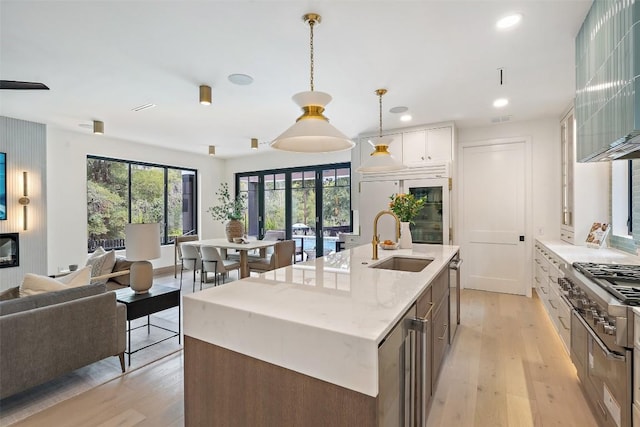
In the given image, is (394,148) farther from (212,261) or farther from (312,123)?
(312,123)

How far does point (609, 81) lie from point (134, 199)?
696cm

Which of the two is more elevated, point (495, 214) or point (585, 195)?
point (585, 195)

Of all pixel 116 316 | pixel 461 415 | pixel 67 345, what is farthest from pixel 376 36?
pixel 67 345

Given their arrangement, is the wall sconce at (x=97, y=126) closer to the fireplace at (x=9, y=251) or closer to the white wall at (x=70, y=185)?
the white wall at (x=70, y=185)

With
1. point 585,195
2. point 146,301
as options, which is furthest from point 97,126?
point 585,195

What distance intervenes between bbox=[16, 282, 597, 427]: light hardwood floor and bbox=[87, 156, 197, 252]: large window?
417 centimetres

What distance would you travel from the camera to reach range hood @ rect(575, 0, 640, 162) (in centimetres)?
151

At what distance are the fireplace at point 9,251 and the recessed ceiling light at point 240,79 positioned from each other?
3.99 metres

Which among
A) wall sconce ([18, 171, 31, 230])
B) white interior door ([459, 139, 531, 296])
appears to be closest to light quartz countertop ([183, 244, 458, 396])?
white interior door ([459, 139, 531, 296])

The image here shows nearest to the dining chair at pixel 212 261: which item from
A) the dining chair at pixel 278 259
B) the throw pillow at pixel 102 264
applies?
the dining chair at pixel 278 259

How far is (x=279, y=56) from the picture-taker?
8.73 ft

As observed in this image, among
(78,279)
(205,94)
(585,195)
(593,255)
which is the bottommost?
(78,279)

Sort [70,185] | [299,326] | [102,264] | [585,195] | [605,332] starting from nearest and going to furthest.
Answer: [299,326]
[605,332]
[585,195]
[102,264]
[70,185]

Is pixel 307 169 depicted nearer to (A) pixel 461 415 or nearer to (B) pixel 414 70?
(B) pixel 414 70
